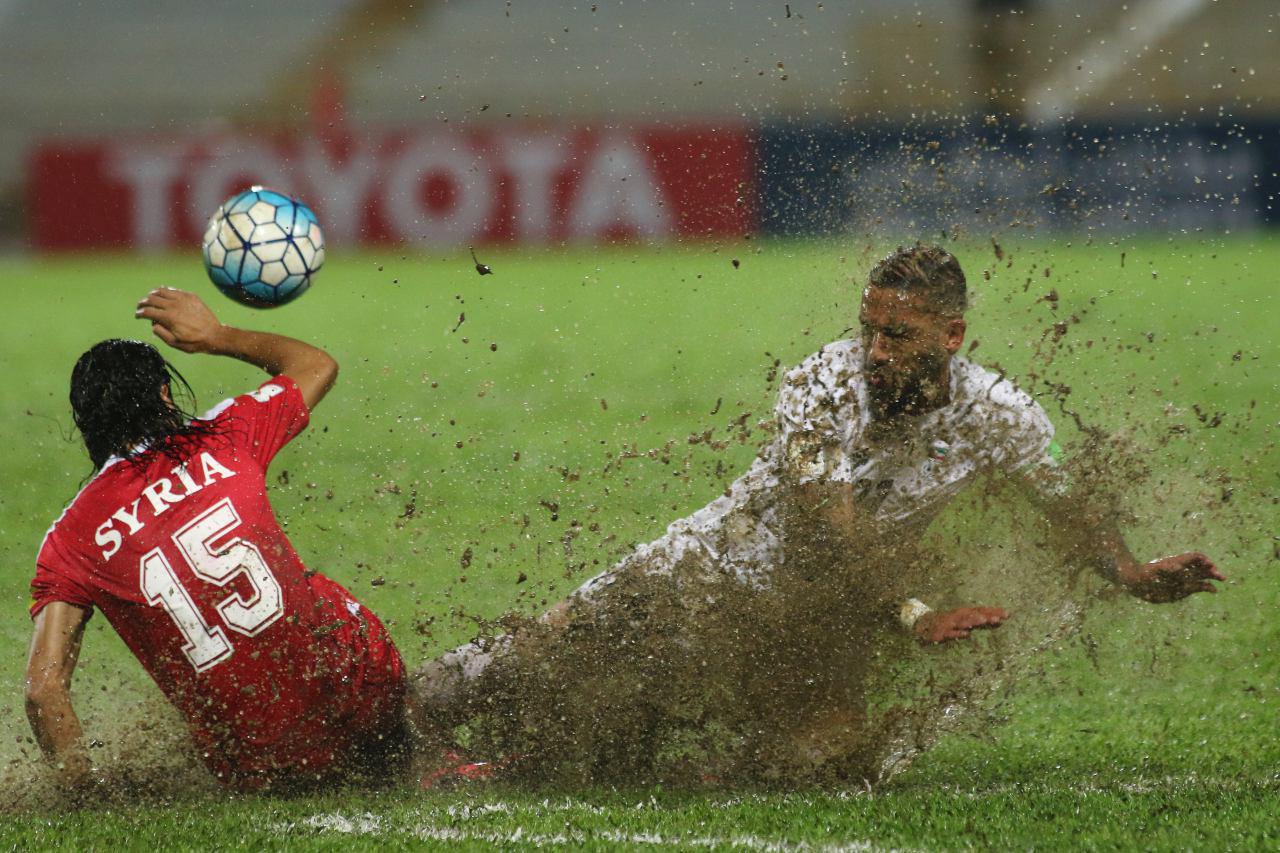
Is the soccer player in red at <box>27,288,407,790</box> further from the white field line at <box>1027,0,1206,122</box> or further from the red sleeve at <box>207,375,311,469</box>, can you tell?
the white field line at <box>1027,0,1206,122</box>

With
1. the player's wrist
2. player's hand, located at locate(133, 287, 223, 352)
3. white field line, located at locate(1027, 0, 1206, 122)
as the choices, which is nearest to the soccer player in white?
the player's wrist

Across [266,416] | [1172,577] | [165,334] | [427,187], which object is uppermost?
[165,334]

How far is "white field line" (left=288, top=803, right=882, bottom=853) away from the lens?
371 cm

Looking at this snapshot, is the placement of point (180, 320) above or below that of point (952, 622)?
above

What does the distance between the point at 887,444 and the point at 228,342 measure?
79.4 inches

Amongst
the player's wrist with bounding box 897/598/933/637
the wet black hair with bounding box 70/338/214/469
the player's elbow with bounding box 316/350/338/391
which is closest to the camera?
the wet black hair with bounding box 70/338/214/469

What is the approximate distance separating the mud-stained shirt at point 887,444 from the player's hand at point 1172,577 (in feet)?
1.39

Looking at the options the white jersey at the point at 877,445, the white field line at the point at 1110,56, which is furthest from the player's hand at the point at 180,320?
the white field line at the point at 1110,56

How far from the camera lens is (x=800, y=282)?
17.8 metres

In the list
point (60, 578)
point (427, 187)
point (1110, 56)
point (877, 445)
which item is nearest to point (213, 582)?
point (60, 578)

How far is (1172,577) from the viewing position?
4508mm

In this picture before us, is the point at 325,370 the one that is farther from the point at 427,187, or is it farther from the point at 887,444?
the point at 427,187

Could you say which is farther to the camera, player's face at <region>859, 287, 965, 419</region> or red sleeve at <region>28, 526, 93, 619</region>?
player's face at <region>859, 287, 965, 419</region>

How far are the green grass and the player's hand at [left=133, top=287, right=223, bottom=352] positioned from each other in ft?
3.93
